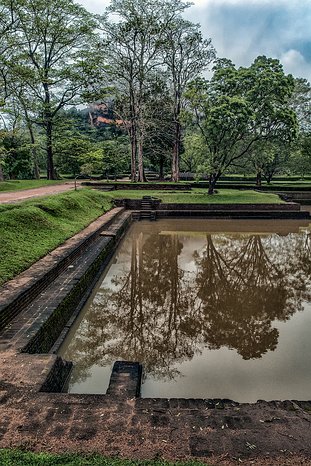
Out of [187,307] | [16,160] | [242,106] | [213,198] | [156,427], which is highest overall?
[242,106]

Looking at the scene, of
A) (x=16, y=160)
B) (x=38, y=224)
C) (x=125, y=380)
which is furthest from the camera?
(x=16, y=160)

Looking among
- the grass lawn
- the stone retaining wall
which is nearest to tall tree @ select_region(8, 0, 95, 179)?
the grass lawn

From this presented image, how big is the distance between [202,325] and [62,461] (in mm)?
3602

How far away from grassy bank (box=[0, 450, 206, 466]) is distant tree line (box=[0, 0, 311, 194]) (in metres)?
15.8

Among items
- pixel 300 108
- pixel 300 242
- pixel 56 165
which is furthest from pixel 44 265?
pixel 300 108

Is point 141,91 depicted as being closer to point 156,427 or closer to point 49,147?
point 49,147

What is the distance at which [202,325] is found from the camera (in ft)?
18.3

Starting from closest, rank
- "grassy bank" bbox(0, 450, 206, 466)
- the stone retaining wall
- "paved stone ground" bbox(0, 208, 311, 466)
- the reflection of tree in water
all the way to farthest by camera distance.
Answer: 1. "grassy bank" bbox(0, 450, 206, 466)
2. "paved stone ground" bbox(0, 208, 311, 466)
3. the stone retaining wall
4. the reflection of tree in water

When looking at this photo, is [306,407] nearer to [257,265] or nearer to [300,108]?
[257,265]

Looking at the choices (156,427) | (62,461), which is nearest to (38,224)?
(156,427)

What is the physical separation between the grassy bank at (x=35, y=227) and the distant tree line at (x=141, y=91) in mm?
6859

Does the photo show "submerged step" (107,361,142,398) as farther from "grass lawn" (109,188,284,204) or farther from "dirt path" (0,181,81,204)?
"grass lawn" (109,188,284,204)

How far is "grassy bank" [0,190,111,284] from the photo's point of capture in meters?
6.70

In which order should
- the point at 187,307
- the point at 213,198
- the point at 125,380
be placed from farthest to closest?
the point at 213,198
the point at 187,307
the point at 125,380
